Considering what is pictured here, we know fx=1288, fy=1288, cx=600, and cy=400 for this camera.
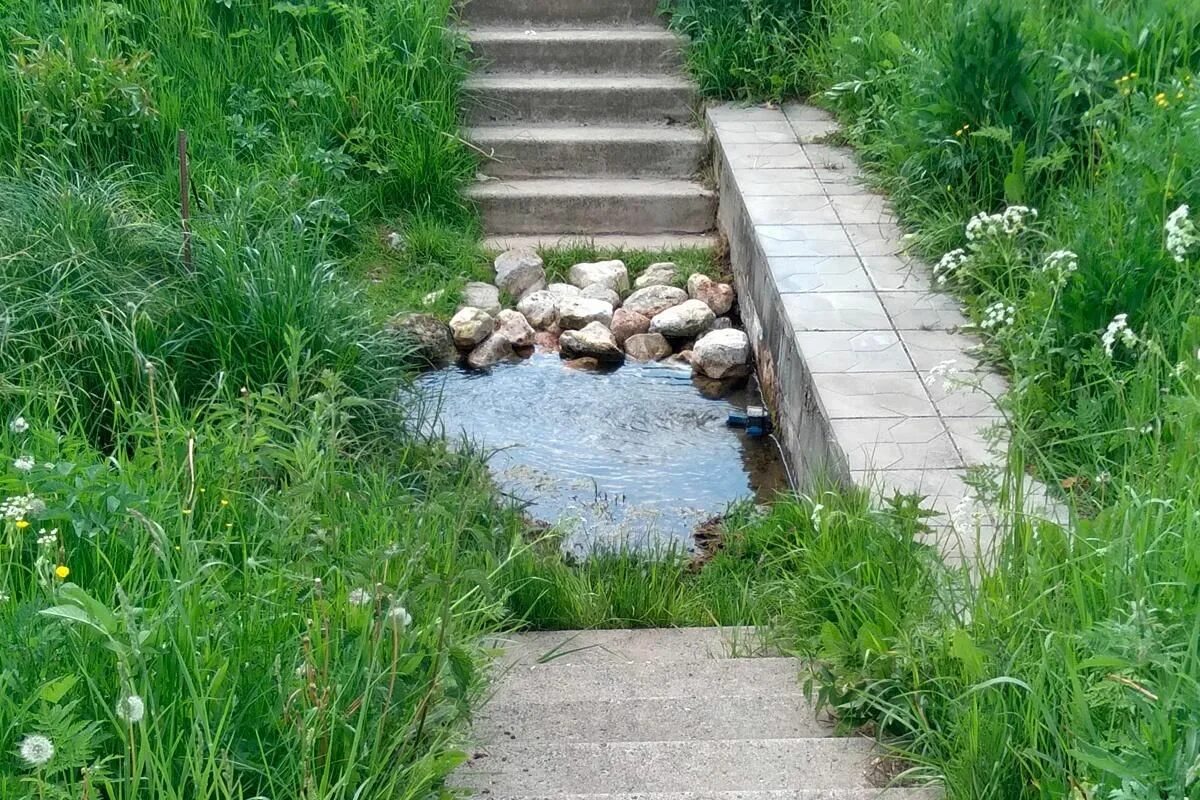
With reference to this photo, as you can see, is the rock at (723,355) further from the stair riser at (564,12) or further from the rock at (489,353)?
→ the stair riser at (564,12)

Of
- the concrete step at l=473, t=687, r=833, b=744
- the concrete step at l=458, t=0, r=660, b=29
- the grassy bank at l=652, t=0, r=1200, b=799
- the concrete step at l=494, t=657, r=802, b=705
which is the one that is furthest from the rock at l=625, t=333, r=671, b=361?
the concrete step at l=473, t=687, r=833, b=744

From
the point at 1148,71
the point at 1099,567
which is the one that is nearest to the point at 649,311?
the point at 1148,71

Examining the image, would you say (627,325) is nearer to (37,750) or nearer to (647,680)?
(647,680)

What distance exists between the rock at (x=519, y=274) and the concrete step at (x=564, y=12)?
2250mm

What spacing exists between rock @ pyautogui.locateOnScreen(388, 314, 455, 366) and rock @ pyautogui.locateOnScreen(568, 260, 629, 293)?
0.94 metres

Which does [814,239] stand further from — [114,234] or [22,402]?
[22,402]

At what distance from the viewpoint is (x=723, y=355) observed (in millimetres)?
6254

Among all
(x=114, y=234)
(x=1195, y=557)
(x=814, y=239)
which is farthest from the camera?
(x=814, y=239)

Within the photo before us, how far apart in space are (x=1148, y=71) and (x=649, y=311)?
2.65 m

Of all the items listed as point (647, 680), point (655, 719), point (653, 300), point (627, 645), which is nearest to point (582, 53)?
point (653, 300)

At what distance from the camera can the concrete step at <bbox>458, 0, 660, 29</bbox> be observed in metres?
8.41

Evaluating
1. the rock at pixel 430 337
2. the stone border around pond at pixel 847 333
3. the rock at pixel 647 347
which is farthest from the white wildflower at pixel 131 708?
the rock at pixel 647 347

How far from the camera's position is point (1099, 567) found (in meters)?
2.56

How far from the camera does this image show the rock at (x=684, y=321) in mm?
6520
